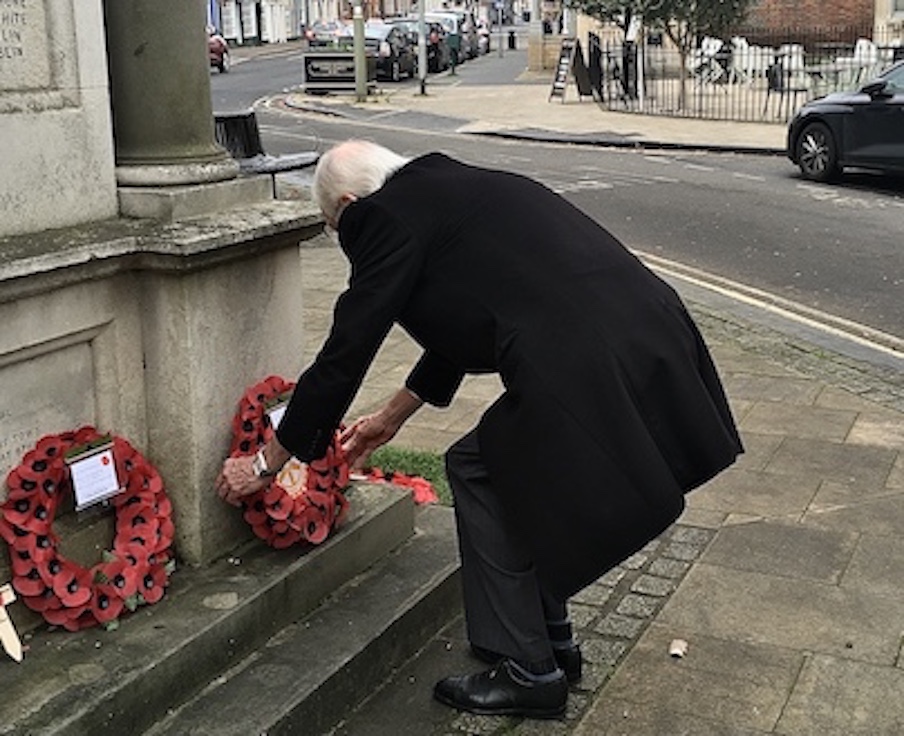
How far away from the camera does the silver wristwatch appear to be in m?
3.58

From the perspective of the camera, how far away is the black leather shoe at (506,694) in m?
3.56

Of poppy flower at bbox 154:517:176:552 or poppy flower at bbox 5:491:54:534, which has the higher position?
poppy flower at bbox 5:491:54:534

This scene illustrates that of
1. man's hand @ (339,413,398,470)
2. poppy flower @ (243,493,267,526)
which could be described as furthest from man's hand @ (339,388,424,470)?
poppy flower @ (243,493,267,526)

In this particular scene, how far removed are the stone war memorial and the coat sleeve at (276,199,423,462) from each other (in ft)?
1.55

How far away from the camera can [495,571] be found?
11.6 ft

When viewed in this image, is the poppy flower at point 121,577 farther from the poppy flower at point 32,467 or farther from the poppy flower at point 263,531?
the poppy flower at point 263,531

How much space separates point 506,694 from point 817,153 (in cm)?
1300

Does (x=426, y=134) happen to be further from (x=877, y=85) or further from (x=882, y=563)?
(x=882, y=563)

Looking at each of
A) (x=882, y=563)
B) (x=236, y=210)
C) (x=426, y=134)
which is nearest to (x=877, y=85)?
(x=426, y=134)

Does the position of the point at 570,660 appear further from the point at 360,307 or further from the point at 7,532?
the point at 7,532

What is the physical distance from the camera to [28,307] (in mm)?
3234

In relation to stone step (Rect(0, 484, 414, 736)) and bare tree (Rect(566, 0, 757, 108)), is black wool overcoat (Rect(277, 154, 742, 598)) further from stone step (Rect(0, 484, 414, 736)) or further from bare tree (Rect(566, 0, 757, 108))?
bare tree (Rect(566, 0, 757, 108))

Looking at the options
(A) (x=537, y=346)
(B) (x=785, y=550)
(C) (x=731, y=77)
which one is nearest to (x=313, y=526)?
(A) (x=537, y=346)

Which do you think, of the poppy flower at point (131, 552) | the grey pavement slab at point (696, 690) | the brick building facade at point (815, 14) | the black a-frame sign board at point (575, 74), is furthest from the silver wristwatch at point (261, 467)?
the brick building facade at point (815, 14)
